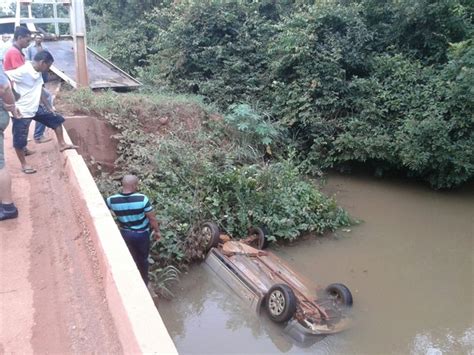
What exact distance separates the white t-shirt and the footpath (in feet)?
3.16

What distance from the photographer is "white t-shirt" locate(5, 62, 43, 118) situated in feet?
18.2

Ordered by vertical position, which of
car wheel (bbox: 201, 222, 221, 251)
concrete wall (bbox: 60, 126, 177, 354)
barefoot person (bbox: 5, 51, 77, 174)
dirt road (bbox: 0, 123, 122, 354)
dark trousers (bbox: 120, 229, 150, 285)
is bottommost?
car wheel (bbox: 201, 222, 221, 251)

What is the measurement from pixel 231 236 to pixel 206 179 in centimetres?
116

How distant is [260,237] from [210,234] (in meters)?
0.98

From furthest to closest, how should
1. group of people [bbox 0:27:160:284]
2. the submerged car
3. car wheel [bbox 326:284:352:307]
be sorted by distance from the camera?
1. car wheel [bbox 326:284:352:307]
2. the submerged car
3. group of people [bbox 0:27:160:284]

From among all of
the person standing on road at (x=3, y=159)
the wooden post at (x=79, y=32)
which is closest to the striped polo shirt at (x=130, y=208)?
the person standing on road at (x=3, y=159)

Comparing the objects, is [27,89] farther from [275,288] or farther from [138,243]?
[275,288]

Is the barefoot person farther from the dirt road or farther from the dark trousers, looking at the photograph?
the dark trousers

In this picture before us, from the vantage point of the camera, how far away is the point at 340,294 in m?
6.29

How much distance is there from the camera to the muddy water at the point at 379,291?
5.76m

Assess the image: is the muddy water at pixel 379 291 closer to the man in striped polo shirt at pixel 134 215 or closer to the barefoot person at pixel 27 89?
the man in striped polo shirt at pixel 134 215

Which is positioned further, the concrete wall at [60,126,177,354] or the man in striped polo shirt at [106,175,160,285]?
the man in striped polo shirt at [106,175,160,285]

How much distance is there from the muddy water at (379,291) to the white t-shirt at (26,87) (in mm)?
3104

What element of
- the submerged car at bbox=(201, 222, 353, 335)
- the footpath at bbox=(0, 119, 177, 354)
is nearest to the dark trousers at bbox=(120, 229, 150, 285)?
the footpath at bbox=(0, 119, 177, 354)
